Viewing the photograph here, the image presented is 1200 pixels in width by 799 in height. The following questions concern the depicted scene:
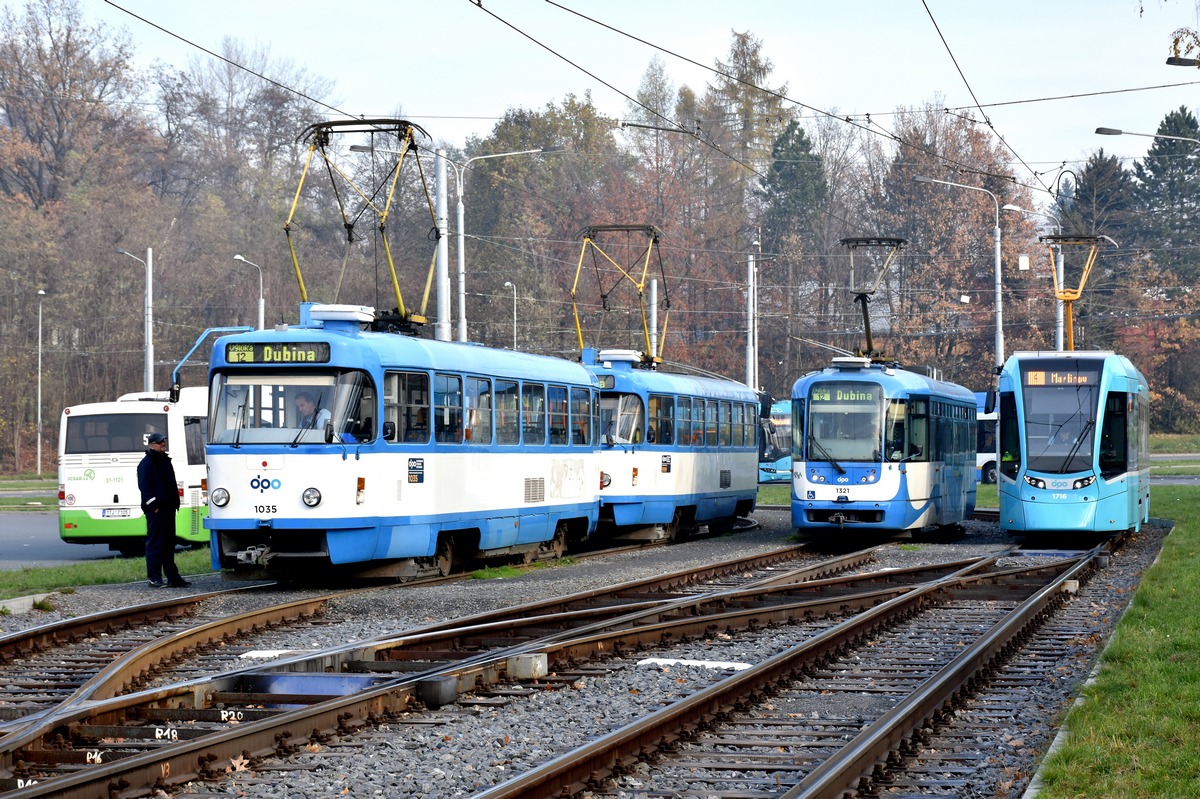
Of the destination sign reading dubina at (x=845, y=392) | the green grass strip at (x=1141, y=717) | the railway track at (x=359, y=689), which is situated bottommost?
the green grass strip at (x=1141, y=717)

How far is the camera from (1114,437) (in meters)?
24.4

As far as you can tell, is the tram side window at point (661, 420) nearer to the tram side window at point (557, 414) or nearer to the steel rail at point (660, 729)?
the tram side window at point (557, 414)

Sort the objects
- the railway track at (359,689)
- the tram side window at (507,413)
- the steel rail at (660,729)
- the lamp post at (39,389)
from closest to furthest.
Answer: the steel rail at (660,729), the railway track at (359,689), the tram side window at (507,413), the lamp post at (39,389)

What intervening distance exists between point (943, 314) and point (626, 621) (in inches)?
2380

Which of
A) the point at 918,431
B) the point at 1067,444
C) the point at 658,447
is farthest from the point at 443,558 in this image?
the point at 1067,444

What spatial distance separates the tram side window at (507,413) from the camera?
20562mm

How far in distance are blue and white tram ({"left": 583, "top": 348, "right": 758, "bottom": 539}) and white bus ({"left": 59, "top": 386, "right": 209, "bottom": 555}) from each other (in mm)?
6889

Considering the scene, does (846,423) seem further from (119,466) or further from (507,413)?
(119,466)

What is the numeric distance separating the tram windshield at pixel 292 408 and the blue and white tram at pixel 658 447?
8495 mm

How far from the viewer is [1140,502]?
2636 centimetres

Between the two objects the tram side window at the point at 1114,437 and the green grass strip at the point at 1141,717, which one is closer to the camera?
the green grass strip at the point at 1141,717

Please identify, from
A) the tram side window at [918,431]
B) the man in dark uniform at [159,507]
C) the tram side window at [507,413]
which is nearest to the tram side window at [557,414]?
the tram side window at [507,413]

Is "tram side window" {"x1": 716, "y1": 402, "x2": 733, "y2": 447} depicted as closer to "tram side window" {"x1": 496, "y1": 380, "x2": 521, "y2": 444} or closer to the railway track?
"tram side window" {"x1": 496, "y1": 380, "x2": 521, "y2": 444}

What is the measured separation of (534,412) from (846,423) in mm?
6168
